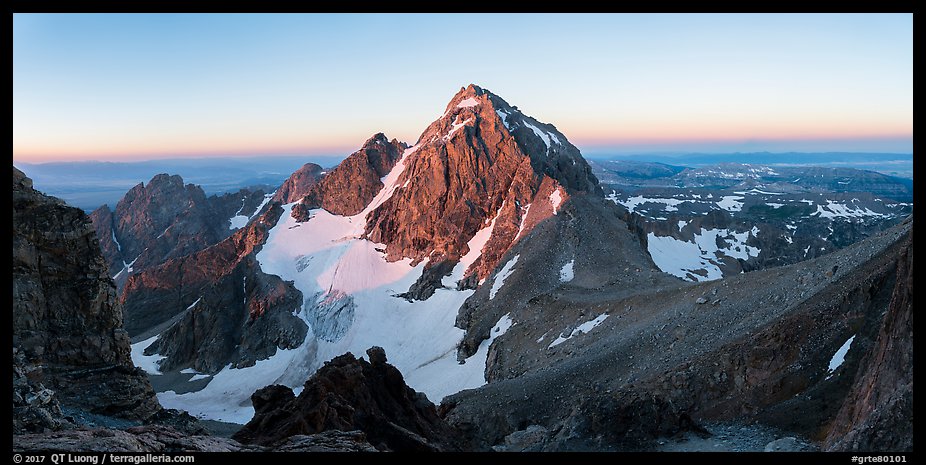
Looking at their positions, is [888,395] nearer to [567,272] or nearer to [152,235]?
[567,272]

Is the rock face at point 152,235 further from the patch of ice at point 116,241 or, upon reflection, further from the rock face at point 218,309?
the rock face at point 218,309


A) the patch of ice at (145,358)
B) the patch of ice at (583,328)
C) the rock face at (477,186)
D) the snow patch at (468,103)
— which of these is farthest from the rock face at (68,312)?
the snow patch at (468,103)

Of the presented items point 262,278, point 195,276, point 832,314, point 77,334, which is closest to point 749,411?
point 832,314

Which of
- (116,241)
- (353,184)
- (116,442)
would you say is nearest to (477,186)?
(353,184)

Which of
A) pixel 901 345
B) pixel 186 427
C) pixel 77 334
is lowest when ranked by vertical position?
pixel 186 427
